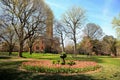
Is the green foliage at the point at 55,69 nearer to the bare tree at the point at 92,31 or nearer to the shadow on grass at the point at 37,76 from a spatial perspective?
the shadow on grass at the point at 37,76

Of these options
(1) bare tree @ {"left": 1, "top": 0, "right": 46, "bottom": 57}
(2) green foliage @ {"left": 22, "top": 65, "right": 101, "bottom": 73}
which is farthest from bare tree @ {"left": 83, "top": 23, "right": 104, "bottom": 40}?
(2) green foliage @ {"left": 22, "top": 65, "right": 101, "bottom": 73}

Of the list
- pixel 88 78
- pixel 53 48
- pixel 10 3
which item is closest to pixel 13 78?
pixel 88 78

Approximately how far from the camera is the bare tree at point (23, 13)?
3628cm

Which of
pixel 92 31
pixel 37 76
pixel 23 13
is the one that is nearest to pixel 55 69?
pixel 37 76

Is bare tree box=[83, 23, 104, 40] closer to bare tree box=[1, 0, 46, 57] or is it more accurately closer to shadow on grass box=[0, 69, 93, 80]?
bare tree box=[1, 0, 46, 57]

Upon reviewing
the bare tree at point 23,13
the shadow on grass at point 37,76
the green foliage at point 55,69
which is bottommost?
the shadow on grass at point 37,76

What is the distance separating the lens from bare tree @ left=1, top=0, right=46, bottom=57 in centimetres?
3628

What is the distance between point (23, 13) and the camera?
3728cm

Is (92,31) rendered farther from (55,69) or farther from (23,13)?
(55,69)

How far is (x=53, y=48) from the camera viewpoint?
7538cm

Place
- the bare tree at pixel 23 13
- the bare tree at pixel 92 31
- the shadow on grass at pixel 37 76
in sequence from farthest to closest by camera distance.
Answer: the bare tree at pixel 92 31, the bare tree at pixel 23 13, the shadow on grass at pixel 37 76

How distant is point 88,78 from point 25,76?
463cm

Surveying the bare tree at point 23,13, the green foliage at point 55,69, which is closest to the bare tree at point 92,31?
the bare tree at point 23,13

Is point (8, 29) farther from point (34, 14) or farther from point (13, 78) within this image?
point (13, 78)
